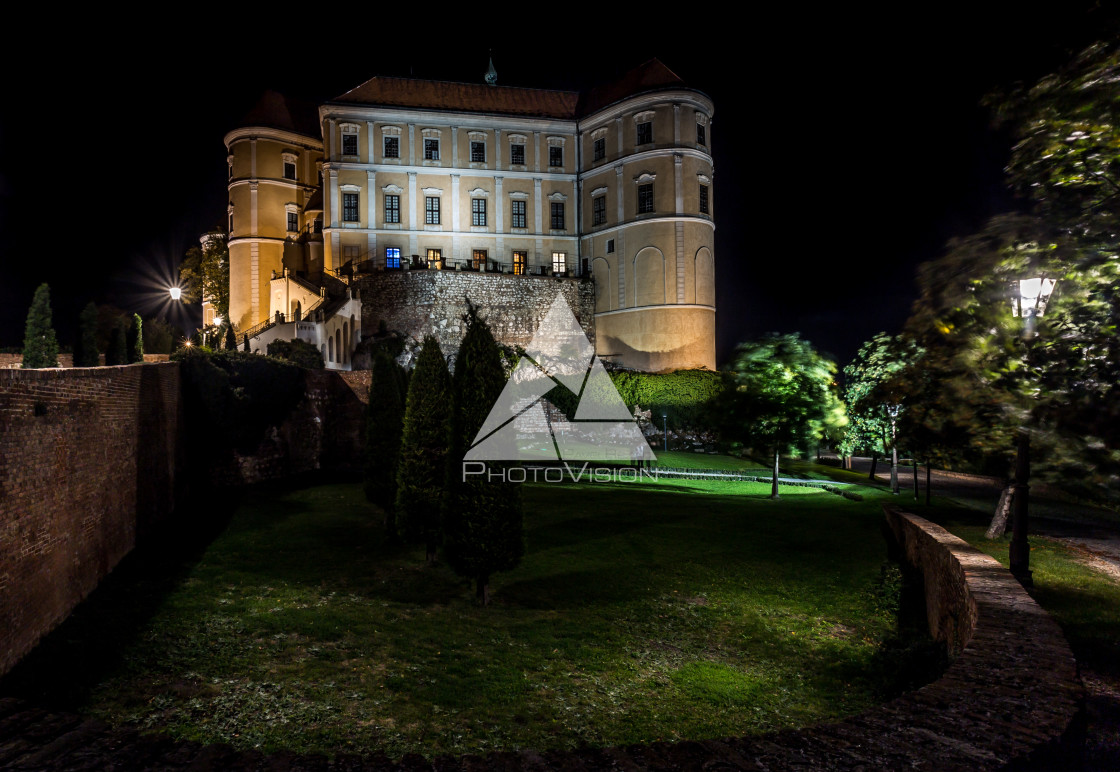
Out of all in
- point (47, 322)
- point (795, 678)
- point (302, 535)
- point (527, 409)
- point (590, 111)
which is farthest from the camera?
point (590, 111)

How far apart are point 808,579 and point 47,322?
2087 centimetres

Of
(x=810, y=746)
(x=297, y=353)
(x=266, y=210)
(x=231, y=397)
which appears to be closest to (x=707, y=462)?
(x=297, y=353)

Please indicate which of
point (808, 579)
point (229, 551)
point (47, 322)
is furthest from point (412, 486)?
point (47, 322)

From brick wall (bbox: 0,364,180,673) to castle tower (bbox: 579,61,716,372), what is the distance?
34792mm

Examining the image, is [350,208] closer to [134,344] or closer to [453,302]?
[453,302]

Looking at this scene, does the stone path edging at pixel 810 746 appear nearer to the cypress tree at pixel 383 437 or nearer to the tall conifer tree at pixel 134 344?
the cypress tree at pixel 383 437

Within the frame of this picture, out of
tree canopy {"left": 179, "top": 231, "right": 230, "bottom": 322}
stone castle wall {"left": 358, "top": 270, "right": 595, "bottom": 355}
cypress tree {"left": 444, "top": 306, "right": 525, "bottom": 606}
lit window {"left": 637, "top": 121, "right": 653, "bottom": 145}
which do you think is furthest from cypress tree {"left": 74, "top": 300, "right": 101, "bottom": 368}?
lit window {"left": 637, "top": 121, "right": 653, "bottom": 145}

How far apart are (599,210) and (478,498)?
4036 centimetres

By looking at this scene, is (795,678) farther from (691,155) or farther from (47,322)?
(691,155)

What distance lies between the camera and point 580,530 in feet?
50.4

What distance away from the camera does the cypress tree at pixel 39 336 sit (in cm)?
1746

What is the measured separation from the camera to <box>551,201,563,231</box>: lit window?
48625 mm

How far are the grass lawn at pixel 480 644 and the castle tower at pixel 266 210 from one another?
35823 mm

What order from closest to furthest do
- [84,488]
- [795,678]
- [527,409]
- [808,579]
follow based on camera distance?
[795,678]
[84,488]
[808,579]
[527,409]
